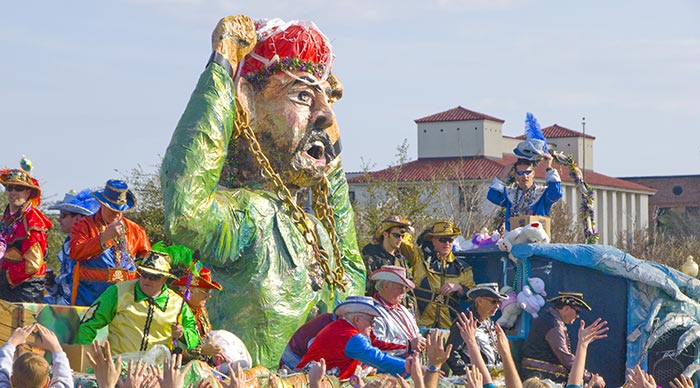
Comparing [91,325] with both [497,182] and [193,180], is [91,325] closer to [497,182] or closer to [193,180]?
[193,180]

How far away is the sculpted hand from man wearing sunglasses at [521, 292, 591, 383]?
118 inches

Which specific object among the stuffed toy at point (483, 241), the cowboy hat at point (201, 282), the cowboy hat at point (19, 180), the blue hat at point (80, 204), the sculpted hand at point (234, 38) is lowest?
the cowboy hat at point (201, 282)

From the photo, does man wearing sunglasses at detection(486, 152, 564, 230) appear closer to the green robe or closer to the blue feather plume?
the blue feather plume

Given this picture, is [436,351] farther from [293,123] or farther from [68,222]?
[68,222]

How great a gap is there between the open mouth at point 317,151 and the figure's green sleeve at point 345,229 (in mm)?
474

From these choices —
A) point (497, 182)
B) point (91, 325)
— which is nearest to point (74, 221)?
point (91, 325)

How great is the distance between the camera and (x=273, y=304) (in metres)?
9.93

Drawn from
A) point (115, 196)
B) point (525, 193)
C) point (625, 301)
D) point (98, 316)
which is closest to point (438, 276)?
point (525, 193)

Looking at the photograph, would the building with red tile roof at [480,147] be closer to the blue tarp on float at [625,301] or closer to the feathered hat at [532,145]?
the feathered hat at [532,145]

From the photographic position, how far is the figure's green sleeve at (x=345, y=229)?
11.1m

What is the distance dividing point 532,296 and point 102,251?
369 cm

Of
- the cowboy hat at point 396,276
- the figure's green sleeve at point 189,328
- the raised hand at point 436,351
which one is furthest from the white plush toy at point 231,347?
the raised hand at point 436,351

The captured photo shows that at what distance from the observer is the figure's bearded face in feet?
34.0

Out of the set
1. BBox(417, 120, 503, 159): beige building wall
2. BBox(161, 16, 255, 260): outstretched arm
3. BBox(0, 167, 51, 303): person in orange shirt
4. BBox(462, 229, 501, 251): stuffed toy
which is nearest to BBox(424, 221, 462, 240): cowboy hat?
BBox(462, 229, 501, 251): stuffed toy
